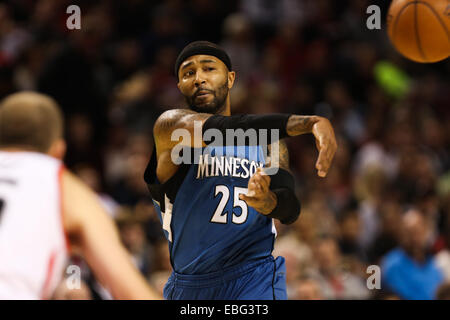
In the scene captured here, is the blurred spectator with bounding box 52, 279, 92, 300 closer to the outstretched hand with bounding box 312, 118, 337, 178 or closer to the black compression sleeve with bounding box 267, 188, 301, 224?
the black compression sleeve with bounding box 267, 188, 301, 224

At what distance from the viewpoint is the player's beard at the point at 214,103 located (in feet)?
12.8

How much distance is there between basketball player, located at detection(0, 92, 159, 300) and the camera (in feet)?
9.99

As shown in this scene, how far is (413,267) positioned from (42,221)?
4.61 meters

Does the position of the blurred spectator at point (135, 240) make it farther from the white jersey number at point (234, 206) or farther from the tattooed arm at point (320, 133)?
the tattooed arm at point (320, 133)

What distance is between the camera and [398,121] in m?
8.90

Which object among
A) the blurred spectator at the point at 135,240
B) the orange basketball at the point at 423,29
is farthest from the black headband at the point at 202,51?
the blurred spectator at the point at 135,240

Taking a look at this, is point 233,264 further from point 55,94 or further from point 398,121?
point 398,121

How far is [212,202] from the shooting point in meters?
3.83

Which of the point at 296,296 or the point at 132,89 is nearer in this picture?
the point at 296,296

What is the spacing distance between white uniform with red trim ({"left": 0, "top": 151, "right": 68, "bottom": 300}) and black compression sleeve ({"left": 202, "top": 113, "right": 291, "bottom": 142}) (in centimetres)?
85

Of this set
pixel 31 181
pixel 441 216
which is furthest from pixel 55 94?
pixel 31 181

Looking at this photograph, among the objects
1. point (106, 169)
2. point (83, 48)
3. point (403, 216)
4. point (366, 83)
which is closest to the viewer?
point (403, 216)

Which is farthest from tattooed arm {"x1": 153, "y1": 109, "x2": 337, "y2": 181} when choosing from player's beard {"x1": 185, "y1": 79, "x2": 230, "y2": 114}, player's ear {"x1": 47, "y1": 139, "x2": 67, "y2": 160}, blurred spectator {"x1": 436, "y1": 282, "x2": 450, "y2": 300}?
blurred spectator {"x1": 436, "y1": 282, "x2": 450, "y2": 300}

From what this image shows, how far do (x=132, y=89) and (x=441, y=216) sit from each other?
12.7 ft
